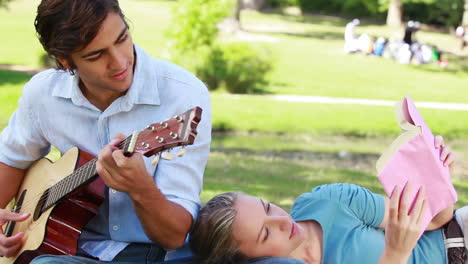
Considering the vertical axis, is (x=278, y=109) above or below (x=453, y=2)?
above

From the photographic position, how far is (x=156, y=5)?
3566 cm

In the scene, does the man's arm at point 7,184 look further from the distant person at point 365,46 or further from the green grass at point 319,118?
the distant person at point 365,46

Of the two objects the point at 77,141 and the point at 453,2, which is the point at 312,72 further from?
the point at 77,141

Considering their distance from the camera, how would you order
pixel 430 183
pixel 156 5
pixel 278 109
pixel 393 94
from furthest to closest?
1. pixel 156 5
2. pixel 393 94
3. pixel 278 109
4. pixel 430 183

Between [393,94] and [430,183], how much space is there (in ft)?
45.6

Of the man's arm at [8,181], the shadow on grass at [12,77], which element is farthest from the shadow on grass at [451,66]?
the man's arm at [8,181]

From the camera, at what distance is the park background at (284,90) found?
844 centimetres

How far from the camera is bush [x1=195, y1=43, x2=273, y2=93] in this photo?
15.6m

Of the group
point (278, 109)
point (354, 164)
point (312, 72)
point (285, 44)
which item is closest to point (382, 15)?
point (285, 44)

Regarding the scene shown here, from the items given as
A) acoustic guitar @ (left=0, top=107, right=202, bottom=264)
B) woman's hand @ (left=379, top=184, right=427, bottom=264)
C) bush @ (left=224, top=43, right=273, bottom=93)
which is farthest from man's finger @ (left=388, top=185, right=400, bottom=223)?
bush @ (left=224, top=43, right=273, bottom=93)

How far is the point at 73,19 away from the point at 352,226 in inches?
58.2

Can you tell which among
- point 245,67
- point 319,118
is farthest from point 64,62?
point 245,67

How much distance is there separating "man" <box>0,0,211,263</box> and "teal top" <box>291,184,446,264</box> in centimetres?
57

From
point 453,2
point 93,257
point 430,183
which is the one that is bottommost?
point 453,2
